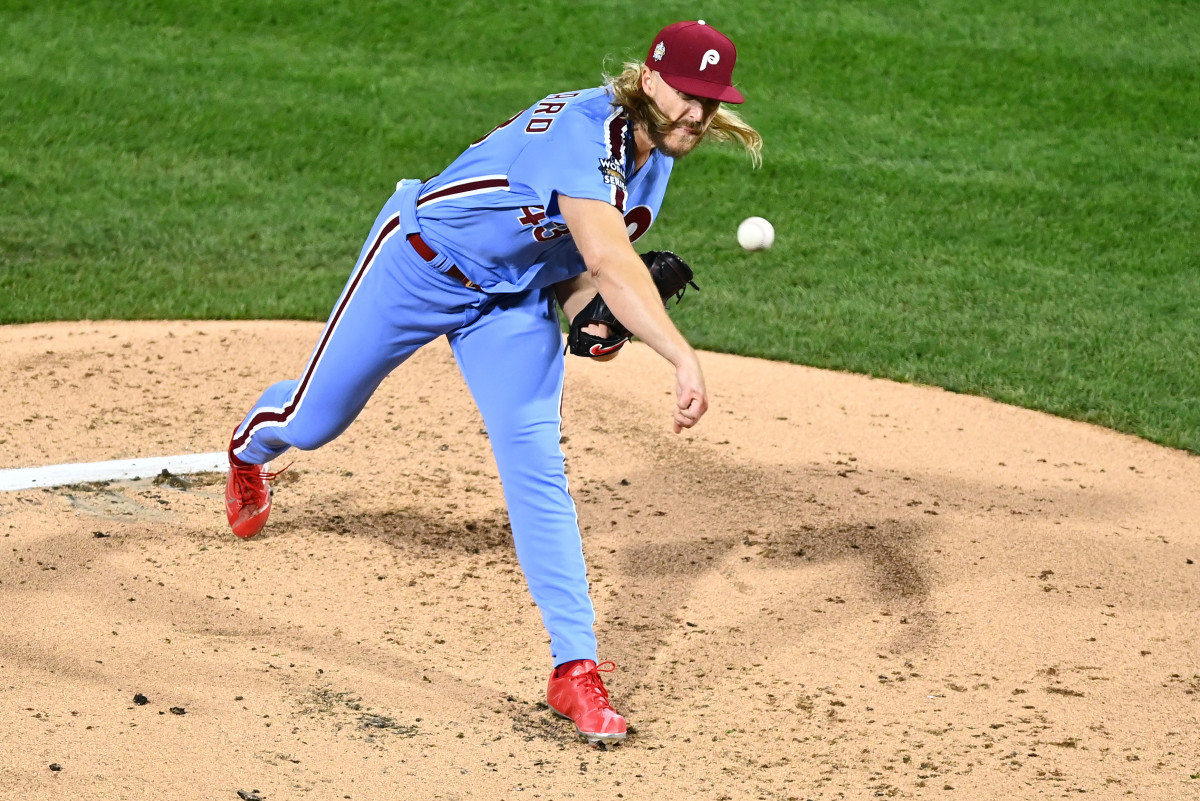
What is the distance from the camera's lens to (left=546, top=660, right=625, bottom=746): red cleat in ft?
11.9

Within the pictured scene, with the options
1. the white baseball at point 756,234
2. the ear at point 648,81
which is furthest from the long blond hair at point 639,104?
the white baseball at point 756,234

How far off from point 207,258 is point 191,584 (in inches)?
166

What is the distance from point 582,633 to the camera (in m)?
3.77

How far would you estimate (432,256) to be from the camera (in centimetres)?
379

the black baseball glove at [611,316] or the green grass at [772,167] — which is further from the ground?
the black baseball glove at [611,316]

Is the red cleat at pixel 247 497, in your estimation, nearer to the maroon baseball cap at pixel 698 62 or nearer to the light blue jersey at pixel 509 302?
the light blue jersey at pixel 509 302

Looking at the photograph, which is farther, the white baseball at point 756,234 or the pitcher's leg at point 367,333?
the white baseball at point 756,234

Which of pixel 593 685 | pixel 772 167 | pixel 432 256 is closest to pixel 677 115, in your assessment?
pixel 432 256

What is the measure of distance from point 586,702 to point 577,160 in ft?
4.52

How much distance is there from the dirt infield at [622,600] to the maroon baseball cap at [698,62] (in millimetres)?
1660

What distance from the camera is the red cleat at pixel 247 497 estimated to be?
15.4 feet

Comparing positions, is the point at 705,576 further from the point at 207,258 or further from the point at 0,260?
the point at 0,260

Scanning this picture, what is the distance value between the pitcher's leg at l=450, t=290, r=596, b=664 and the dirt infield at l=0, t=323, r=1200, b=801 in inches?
11.8

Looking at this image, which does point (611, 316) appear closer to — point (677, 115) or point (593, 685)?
point (677, 115)
